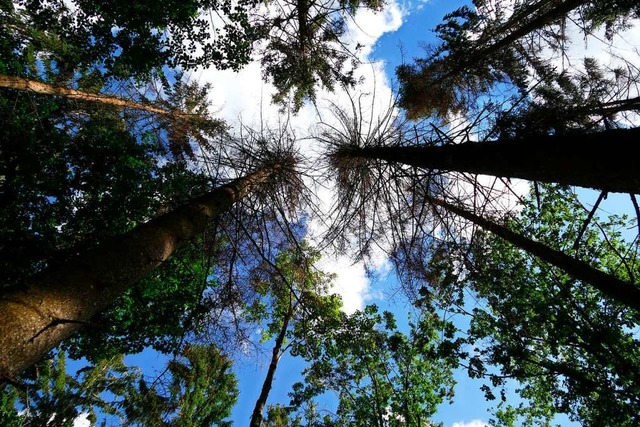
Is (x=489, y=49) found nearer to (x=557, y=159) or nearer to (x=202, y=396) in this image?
(x=557, y=159)

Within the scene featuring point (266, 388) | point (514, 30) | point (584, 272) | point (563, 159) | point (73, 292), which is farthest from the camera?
point (266, 388)

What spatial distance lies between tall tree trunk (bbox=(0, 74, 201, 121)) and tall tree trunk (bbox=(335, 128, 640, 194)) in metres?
6.42

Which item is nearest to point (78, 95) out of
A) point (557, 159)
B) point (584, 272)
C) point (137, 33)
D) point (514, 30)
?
point (137, 33)

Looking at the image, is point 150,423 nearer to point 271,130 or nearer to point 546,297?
point 271,130

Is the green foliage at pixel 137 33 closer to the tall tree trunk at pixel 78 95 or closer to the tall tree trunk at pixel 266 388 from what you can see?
the tall tree trunk at pixel 78 95

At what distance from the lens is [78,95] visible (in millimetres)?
6887

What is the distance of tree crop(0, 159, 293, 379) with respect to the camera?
1.67 m

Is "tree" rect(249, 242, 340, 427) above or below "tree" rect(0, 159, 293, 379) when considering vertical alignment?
above

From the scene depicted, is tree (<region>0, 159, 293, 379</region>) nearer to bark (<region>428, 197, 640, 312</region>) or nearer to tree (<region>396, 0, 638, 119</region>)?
bark (<region>428, 197, 640, 312</region>)

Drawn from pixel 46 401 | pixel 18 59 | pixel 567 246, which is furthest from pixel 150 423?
pixel 567 246

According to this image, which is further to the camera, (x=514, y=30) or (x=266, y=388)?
(x=266, y=388)

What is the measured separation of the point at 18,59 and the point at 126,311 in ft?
15.1

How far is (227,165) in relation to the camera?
5.80 meters

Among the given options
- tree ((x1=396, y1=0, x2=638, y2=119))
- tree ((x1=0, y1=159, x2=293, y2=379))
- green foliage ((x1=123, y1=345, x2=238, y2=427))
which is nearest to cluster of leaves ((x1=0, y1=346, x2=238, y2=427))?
green foliage ((x1=123, y1=345, x2=238, y2=427))
